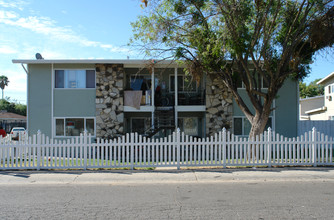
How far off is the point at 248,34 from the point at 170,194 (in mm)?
7718

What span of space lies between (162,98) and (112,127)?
3569 millimetres

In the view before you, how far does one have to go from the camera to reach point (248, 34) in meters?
11.9

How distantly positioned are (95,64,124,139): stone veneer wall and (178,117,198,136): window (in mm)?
4947

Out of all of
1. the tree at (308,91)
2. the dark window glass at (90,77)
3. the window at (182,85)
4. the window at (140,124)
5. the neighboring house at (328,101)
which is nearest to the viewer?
the dark window glass at (90,77)

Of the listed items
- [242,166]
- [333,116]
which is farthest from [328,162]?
[333,116]

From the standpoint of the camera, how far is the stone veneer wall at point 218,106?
17578 millimetres

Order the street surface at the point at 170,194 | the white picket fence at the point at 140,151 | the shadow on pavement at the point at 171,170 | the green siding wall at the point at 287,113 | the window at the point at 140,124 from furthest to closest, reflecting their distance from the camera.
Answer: the window at the point at 140,124, the green siding wall at the point at 287,113, the white picket fence at the point at 140,151, the shadow on pavement at the point at 171,170, the street surface at the point at 170,194

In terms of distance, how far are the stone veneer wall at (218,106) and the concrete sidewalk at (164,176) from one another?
7.65 meters

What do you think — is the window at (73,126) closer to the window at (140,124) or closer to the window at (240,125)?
the window at (140,124)

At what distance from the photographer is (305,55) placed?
1263 centimetres

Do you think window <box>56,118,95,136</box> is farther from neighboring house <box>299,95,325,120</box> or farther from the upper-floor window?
neighboring house <box>299,95,325,120</box>

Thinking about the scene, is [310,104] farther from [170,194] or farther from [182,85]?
[170,194]

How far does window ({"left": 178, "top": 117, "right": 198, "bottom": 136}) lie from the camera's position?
2066 cm

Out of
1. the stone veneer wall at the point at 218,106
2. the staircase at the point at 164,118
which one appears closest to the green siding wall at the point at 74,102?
the staircase at the point at 164,118
